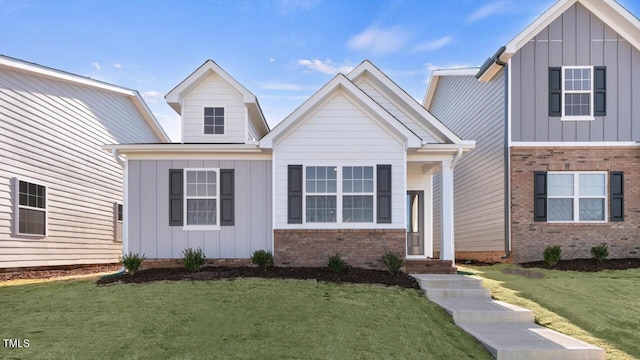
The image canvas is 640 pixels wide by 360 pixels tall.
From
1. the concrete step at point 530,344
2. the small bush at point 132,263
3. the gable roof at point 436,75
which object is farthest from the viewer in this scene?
the gable roof at point 436,75

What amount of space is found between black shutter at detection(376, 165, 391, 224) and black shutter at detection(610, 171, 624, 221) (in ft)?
24.1

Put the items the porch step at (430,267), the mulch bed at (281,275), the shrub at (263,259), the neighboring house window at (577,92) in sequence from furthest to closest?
the neighboring house window at (577,92) < the porch step at (430,267) < the shrub at (263,259) < the mulch bed at (281,275)

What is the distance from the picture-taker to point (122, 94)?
18.9m

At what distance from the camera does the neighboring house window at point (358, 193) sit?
468 inches

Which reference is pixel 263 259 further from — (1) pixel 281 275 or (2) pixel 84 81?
(2) pixel 84 81

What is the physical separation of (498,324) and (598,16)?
11339mm

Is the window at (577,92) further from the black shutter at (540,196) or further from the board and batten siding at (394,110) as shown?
the board and batten siding at (394,110)

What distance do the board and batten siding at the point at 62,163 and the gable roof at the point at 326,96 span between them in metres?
7.18

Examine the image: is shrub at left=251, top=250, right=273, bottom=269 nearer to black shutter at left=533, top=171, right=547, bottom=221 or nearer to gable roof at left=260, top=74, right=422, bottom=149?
gable roof at left=260, top=74, right=422, bottom=149

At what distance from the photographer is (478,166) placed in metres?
16.8

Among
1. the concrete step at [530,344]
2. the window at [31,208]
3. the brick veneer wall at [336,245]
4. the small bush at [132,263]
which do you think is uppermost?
the window at [31,208]

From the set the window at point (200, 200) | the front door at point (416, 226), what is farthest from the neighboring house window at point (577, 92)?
the window at point (200, 200)

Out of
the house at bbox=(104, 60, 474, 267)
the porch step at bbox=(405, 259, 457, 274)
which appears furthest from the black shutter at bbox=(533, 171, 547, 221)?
the porch step at bbox=(405, 259, 457, 274)

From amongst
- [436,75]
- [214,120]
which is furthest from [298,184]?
[436,75]
